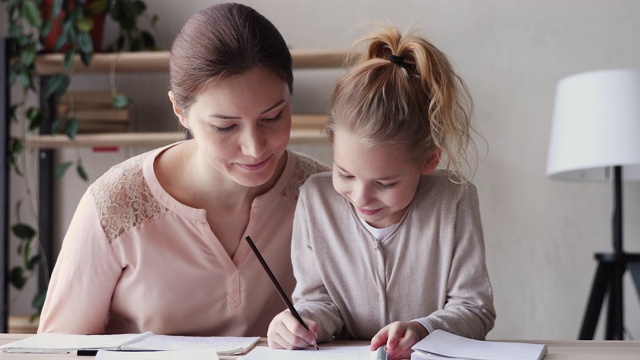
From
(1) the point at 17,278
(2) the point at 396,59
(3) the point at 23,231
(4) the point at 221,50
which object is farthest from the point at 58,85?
(2) the point at 396,59

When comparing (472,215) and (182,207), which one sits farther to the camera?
(182,207)

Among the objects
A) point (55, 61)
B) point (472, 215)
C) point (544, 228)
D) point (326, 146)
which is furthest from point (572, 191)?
point (55, 61)

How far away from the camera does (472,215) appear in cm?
143

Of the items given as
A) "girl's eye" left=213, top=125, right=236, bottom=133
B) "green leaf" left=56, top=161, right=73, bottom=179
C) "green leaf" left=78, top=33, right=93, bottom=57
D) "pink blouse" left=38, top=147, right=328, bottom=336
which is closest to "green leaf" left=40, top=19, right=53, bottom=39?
"green leaf" left=78, top=33, right=93, bottom=57

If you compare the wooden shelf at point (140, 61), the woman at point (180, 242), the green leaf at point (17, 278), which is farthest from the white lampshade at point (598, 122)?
the green leaf at point (17, 278)

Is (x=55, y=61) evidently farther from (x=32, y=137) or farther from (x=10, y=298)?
(x=10, y=298)

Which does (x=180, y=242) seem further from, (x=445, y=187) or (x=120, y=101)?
(x=120, y=101)

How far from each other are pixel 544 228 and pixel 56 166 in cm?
192

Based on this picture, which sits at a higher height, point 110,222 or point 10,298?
point 110,222

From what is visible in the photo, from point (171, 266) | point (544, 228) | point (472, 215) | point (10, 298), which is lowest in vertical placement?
point (10, 298)

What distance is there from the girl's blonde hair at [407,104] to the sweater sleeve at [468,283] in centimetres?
8

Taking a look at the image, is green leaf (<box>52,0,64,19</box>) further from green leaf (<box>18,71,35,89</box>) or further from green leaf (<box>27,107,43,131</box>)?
green leaf (<box>27,107,43,131</box>)

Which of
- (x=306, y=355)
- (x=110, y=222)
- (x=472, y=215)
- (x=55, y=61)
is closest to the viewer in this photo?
(x=306, y=355)

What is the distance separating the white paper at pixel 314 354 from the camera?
1148 mm
